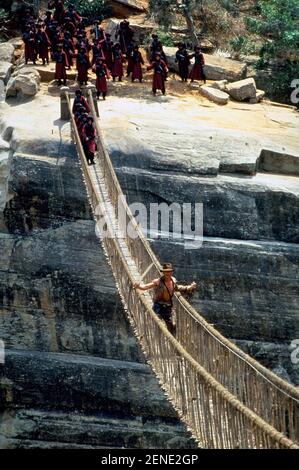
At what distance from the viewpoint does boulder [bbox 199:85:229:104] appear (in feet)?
76.8

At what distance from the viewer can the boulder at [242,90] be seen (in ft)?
78.7

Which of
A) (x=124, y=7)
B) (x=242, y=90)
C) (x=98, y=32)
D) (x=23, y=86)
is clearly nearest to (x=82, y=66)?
(x=23, y=86)

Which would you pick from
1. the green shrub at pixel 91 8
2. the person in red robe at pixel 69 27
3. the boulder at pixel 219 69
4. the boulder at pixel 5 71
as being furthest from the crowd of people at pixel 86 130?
the green shrub at pixel 91 8

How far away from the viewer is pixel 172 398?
12.7m

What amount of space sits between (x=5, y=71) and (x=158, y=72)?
11.6 feet

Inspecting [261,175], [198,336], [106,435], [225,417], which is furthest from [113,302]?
[225,417]

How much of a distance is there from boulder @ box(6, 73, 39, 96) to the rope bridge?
715 centimetres

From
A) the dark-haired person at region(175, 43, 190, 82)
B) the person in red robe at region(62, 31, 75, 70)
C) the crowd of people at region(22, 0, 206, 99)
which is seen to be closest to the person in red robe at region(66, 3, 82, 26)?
the crowd of people at region(22, 0, 206, 99)

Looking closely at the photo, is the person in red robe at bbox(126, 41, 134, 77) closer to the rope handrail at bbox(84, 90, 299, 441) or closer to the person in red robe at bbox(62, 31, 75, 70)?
the person in red robe at bbox(62, 31, 75, 70)

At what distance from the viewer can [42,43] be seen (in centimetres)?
2388

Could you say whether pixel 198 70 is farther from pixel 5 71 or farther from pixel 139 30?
pixel 5 71

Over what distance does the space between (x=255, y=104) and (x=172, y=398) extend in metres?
12.7

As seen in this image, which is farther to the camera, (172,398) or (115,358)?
(115,358)
